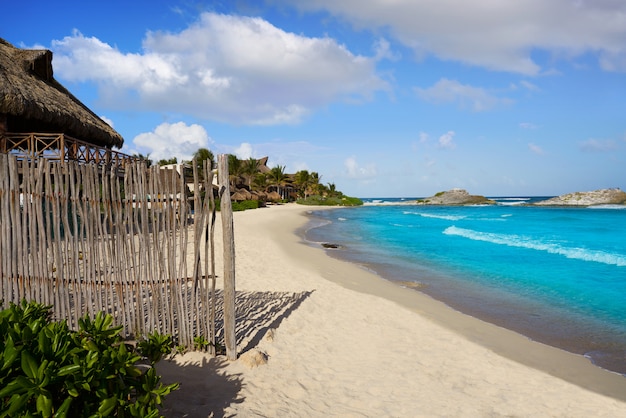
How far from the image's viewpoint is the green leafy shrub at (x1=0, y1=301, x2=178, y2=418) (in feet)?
5.70

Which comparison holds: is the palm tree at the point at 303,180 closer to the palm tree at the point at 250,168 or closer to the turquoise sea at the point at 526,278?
the palm tree at the point at 250,168

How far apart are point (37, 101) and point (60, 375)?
14.0 metres

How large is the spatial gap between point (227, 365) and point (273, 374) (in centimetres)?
54

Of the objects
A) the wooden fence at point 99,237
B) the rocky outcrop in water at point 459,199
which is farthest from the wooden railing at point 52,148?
the rocky outcrop in water at point 459,199

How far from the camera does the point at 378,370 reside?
15.4ft

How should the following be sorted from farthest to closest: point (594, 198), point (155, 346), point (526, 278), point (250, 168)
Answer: point (594, 198), point (250, 168), point (526, 278), point (155, 346)

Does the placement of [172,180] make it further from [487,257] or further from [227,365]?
[487,257]

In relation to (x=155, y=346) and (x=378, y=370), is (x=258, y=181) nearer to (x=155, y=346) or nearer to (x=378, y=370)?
(x=378, y=370)

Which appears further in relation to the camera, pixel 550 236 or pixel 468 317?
pixel 550 236

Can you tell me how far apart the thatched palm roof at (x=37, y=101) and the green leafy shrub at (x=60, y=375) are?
41.5ft

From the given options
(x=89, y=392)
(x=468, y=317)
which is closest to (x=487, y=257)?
(x=468, y=317)

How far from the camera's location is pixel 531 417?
153 inches

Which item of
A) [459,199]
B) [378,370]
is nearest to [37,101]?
[378,370]

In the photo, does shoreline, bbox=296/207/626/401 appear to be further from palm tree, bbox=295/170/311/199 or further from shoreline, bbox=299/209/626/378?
palm tree, bbox=295/170/311/199
